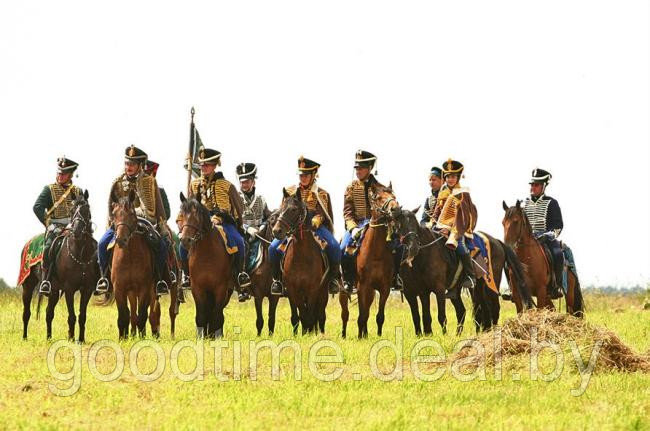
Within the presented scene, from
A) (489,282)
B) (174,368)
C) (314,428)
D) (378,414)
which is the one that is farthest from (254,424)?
(489,282)

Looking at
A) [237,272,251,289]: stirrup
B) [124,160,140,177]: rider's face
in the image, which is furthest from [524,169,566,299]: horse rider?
[124,160,140,177]: rider's face

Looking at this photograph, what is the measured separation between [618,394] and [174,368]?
19.2 ft

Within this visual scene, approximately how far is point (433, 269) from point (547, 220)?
12.3 feet

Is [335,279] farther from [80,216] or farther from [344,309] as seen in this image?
[80,216]

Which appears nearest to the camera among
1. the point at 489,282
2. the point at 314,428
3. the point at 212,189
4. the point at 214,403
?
the point at 314,428

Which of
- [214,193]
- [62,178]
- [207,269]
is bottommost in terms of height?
[207,269]

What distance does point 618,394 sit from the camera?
48.0 ft

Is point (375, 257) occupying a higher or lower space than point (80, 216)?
lower

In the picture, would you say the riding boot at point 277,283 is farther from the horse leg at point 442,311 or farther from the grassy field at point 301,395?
the horse leg at point 442,311

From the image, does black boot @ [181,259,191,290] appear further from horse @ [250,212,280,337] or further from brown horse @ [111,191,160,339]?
horse @ [250,212,280,337]

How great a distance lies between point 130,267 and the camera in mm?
20000

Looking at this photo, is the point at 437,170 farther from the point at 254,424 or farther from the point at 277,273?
the point at 254,424

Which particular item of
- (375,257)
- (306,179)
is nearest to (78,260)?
(306,179)

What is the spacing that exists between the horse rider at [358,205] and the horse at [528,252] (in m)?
2.80
